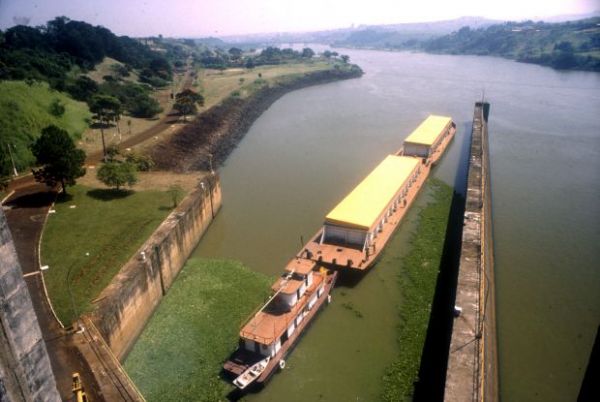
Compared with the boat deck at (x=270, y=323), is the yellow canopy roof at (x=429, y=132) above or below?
above

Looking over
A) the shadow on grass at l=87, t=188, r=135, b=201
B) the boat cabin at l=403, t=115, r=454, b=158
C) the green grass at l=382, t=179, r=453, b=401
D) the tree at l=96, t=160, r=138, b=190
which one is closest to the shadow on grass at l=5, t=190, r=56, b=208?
the shadow on grass at l=87, t=188, r=135, b=201

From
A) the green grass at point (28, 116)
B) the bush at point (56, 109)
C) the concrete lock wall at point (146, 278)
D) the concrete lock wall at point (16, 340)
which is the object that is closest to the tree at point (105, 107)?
the green grass at point (28, 116)

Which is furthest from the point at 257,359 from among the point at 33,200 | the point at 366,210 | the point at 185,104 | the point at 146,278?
the point at 185,104

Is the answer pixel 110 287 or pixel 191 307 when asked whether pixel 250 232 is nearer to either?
pixel 191 307

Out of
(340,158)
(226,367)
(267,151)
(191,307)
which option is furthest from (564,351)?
(267,151)

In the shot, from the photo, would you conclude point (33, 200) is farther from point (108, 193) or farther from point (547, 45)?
point (547, 45)

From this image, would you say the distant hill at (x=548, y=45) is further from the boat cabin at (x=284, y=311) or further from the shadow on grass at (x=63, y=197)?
the shadow on grass at (x=63, y=197)

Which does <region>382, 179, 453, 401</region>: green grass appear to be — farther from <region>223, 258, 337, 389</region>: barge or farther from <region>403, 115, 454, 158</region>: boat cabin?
<region>403, 115, 454, 158</region>: boat cabin
